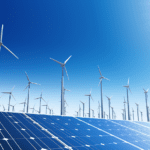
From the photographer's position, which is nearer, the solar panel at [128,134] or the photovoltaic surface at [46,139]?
the photovoltaic surface at [46,139]

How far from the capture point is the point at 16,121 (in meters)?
19.1

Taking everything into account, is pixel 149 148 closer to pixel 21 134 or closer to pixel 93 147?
pixel 93 147

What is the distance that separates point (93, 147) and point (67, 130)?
4545 mm

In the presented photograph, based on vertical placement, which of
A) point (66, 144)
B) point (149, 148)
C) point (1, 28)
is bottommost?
point (149, 148)

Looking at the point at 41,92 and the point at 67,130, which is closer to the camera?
the point at 67,130

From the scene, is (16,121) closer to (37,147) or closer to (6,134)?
(6,134)

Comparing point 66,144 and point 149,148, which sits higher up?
point 66,144

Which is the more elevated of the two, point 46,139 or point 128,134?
point 46,139

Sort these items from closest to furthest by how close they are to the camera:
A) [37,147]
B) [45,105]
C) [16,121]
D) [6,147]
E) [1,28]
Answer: [6,147], [37,147], [16,121], [1,28], [45,105]

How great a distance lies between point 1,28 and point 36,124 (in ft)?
79.6

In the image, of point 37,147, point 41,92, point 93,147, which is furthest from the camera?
point 41,92

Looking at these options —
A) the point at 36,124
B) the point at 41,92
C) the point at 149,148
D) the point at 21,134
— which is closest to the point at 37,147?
the point at 21,134

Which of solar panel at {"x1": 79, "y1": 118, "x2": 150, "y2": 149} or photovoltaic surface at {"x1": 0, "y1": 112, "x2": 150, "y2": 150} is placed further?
solar panel at {"x1": 79, "y1": 118, "x2": 150, "y2": 149}

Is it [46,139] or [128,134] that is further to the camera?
[128,134]
